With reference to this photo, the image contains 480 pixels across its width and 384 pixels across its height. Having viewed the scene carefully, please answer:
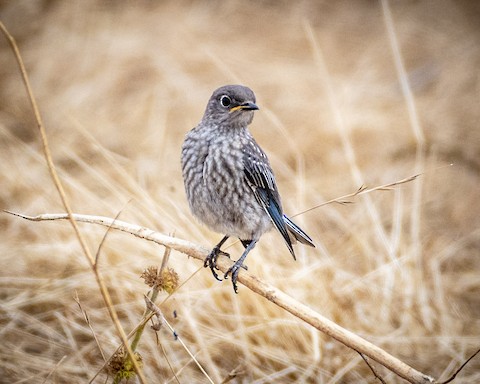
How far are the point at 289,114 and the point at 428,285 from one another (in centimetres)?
299

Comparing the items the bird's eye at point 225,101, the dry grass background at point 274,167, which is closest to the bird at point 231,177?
the bird's eye at point 225,101

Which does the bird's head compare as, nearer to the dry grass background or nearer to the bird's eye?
the bird's eye

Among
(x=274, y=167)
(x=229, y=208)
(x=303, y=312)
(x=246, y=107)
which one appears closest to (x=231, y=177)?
(x=229, y=208)

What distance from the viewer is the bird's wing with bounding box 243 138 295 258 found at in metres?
2.49

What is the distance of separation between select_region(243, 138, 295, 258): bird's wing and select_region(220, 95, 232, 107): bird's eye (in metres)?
0.21

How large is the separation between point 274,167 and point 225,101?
2573 millimetres

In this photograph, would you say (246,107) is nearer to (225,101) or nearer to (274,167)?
(225,101)

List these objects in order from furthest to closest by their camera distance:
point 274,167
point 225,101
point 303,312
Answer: point 274,167 → point 225,101 → point 303,312

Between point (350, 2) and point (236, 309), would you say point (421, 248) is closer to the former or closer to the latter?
point (236, 309)

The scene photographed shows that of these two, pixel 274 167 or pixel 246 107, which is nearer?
pixel 246 107

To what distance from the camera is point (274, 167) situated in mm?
5074

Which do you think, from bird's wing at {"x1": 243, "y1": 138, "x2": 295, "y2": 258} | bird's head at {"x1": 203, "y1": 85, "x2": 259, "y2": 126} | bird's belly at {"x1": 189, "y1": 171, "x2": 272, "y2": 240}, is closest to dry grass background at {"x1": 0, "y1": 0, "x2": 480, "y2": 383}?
bird's belly at {"x1": 189, "y1": 171, "x2": 272, "y2": 240}

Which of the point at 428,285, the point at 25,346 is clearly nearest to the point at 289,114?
the point at 428,285

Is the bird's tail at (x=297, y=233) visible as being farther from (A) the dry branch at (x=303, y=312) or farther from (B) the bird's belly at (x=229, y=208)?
(A) the dry branch at (x=303, y=312)
